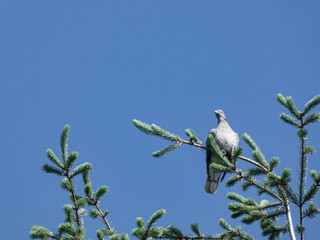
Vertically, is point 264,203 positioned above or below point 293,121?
below

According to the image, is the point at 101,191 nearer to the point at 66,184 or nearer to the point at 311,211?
the point at 66,184

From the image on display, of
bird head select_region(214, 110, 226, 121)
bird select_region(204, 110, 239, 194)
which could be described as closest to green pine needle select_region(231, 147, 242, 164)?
bird select_region(204, 110, 239, 194)

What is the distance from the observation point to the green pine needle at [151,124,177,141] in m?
4.67

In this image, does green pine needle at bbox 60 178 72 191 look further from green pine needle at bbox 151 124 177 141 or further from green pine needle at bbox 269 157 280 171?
green pine needle at bbox 269 157 280 171

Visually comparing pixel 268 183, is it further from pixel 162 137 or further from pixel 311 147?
pixel 162 137

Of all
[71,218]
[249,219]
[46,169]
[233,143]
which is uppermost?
[233,143]

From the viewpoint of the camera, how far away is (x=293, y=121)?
4.44m

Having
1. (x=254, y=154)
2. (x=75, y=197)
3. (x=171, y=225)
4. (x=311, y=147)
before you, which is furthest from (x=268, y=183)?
(x=75, y=197)

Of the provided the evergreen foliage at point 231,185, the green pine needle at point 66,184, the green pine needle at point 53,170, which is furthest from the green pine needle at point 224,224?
the green pine needle at point 53,170

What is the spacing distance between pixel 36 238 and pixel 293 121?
9.50 feet

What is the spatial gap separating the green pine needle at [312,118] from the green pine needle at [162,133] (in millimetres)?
1438

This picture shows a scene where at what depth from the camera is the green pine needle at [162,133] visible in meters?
4.67

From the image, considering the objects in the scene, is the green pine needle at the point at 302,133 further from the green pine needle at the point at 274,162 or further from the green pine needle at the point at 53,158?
the green pine needle at the point at 53,158

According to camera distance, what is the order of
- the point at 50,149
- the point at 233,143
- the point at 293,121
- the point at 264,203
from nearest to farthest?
the point at 50,149, the point at 293,121, the point at 264,203, the point at 233,143
